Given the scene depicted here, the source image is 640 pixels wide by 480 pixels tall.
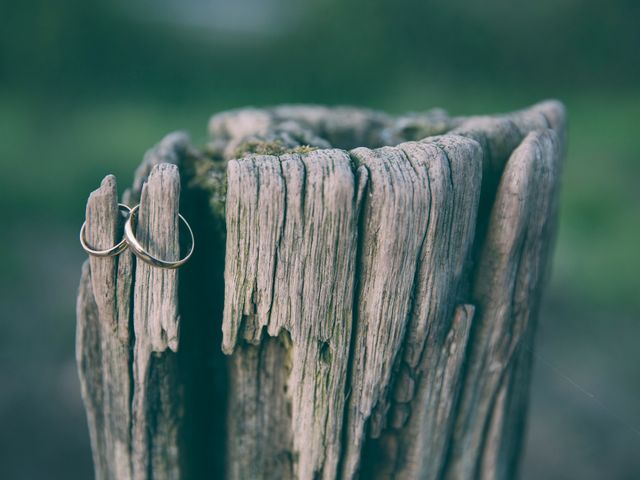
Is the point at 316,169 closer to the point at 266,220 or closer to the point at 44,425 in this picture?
the point at 266,220

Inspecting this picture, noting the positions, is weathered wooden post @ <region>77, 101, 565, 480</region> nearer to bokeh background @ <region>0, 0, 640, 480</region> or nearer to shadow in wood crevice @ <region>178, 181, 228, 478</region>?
shadow in wood crevice @ <region>178, 181, 228, 478</region>

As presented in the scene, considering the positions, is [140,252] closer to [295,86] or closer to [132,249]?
[132,249]

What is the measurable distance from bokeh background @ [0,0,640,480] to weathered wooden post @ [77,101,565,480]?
4362 mm

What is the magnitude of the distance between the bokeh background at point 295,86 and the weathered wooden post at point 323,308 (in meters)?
4.36

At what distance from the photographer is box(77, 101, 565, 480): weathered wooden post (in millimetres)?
1627

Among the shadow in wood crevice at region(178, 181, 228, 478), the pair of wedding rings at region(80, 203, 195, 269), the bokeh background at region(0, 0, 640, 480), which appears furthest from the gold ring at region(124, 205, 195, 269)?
the bokeh background at region(0, 0, 640, 480)

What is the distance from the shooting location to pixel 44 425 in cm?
476

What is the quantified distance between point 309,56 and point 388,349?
7.06m

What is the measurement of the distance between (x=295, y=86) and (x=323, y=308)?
693cm

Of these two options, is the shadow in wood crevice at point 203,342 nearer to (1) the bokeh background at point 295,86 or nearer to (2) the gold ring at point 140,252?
(2) the gold ring at point 140,252

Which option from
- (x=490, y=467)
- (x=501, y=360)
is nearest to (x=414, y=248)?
(x=501, y=360)

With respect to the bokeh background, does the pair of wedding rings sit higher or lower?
lower

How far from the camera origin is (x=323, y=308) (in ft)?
5.46

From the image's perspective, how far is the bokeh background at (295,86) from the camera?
21.0ft
